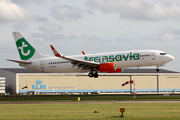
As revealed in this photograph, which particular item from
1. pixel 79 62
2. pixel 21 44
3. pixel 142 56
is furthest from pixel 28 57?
pixel 142 56

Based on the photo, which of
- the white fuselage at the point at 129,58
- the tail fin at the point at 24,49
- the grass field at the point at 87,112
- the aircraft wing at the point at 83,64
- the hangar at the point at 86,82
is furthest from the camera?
the hangar at the point at 86,82

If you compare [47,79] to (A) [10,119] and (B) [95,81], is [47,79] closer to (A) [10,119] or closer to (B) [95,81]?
(B) [95,81]

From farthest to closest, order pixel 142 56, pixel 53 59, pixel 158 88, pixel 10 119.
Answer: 1. pixel 158 88
2. pixel 53 59
3. pixel 142 56
4. pixel 10 119

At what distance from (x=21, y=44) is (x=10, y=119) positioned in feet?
159

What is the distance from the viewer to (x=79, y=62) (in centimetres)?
6838

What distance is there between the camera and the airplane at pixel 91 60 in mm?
64438

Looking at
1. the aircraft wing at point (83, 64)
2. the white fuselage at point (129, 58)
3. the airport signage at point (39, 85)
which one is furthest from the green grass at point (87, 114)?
the airport signage at point (39, 85)

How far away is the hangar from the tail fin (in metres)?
67.5

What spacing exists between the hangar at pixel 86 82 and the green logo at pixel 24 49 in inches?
2653

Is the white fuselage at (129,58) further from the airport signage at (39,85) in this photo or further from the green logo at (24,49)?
the airport signage at (39,85)

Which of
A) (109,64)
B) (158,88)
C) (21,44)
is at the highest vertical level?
(21,44)

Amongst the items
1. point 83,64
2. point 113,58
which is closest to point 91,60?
point 83,64

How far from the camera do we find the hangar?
494 ft

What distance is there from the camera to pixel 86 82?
511 feet
